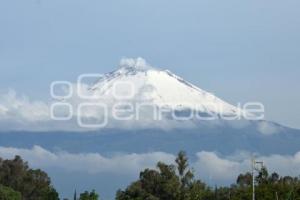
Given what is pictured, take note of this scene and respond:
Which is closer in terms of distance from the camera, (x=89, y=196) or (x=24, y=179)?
(x=89, y=196)

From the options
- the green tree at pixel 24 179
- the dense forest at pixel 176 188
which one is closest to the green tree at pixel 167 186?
the dense forest at pixel 176 188

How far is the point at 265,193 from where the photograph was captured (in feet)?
212

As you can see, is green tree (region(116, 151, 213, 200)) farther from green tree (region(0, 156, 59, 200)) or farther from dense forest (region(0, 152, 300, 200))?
green tree (region(0, 156, 59, 200))

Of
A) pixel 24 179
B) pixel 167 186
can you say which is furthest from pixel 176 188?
pixel 24 179

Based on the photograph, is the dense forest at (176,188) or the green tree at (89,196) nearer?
the dense forest at (176,188)

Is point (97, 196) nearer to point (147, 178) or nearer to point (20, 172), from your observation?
point (147, 178)

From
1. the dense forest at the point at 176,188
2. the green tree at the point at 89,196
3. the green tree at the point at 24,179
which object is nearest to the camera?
the dense forest at the point at 176,188

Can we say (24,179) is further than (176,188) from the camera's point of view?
Yes

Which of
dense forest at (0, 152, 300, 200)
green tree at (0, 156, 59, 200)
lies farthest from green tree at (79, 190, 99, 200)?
green tree at (0, 156, 59, 200)

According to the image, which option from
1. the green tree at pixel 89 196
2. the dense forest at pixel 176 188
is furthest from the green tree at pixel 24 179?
the green tree at pixel 89 196

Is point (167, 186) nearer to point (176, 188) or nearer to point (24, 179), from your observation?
point (176, 188)

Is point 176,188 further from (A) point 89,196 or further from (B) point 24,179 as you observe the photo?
(B) point 24,179

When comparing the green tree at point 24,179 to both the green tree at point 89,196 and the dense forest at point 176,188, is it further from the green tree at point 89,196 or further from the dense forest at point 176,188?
the green tree at point 89,196

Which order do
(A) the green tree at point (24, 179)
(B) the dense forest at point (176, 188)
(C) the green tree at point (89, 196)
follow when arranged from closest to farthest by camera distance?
1. (B) the dense forest at point (176, 188)
2. (C) the green tree at point (89, 196)
3. (A) the green tree at point (24, 179)
